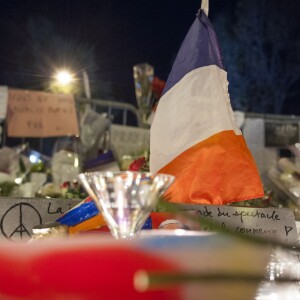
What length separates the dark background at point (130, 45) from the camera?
6.92 m

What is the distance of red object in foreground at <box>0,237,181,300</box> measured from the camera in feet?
1.21

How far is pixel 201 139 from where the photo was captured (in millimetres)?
1548

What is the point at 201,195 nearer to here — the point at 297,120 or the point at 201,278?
the point at 201,278

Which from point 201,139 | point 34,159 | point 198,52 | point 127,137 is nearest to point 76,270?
point 201,139

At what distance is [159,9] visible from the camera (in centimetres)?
661

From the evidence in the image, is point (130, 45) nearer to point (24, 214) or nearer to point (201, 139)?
point (201, 139)

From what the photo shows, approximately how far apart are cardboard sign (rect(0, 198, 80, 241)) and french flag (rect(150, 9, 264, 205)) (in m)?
0.28

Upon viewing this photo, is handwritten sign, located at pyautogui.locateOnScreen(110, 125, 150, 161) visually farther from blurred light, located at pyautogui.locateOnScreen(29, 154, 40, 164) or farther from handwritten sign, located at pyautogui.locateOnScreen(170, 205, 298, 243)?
handwritten sign, located at pyautogui.locateOnScreen(170, 205, 298, 243)

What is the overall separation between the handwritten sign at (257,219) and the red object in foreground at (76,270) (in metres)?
1.02

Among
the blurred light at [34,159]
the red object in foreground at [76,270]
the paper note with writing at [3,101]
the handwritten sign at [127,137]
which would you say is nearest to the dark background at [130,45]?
the handwritten sign at [127,137]

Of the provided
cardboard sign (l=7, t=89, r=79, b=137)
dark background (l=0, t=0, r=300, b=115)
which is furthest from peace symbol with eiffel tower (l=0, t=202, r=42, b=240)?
dark background (l=0, t=0, r=300, b=115)

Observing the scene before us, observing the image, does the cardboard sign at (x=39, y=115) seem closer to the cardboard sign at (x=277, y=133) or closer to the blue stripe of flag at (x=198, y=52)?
the cardboard sign at (x=277, y=133)

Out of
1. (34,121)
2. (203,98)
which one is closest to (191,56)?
(203,98)

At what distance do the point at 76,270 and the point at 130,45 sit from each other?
7.09 meters
